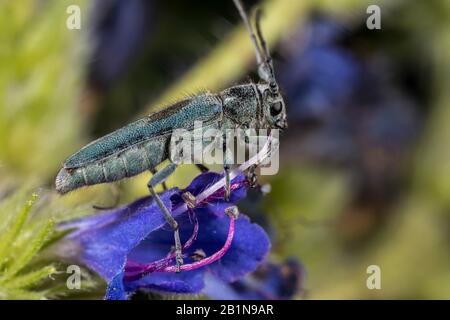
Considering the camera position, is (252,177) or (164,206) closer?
(164,206)

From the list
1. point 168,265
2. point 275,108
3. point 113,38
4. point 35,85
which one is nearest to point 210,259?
point 168,265

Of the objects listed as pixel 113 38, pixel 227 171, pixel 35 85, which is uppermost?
pixel 113 38

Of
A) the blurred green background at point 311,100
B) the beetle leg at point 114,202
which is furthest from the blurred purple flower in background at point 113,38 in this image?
the beetle leg at point 114,202

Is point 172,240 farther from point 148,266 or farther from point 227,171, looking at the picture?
point 227,171

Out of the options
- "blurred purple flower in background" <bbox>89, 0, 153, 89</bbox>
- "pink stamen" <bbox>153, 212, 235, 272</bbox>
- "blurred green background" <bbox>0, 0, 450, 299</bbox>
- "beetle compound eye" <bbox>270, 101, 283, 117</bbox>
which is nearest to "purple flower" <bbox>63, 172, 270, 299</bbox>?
"pink stamen" <bbox>153, 212, 235, 272</bbox>

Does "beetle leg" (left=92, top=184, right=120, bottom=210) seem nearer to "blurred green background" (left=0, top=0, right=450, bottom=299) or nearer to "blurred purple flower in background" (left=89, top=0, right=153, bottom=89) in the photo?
"blurred green background" (left=0, top=0, right=450, bottom=299)
